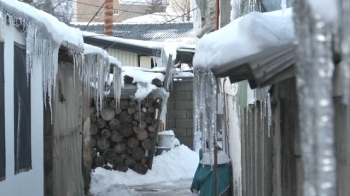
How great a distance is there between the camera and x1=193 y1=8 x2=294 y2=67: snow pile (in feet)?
13.1

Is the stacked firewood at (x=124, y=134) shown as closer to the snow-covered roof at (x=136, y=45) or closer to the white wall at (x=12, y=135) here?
the snow-covered roof at (x=136, y=45)

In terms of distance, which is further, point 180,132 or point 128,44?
point 180,132

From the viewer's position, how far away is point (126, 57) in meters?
19.4

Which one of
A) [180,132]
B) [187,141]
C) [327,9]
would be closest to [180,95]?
[180,132]

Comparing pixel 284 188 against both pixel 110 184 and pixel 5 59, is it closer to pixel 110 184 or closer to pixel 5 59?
pixel 5 59

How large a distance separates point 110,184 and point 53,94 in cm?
625

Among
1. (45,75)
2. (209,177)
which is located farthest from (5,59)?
(209,177)

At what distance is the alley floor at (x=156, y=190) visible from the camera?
13.5 m

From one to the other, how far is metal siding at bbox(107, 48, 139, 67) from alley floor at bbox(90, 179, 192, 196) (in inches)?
212

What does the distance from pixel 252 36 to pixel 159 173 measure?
1268 cm

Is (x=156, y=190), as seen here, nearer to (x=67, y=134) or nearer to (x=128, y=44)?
(x=67, y=134)

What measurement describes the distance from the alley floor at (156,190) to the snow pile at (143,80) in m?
2.31

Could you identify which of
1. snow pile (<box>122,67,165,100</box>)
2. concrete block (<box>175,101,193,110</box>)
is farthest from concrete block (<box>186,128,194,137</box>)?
snow pile (<box>122,67,165,100</box>)

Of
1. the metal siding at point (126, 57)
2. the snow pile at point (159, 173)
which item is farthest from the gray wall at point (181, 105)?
the metal siding at point (126, 57)
